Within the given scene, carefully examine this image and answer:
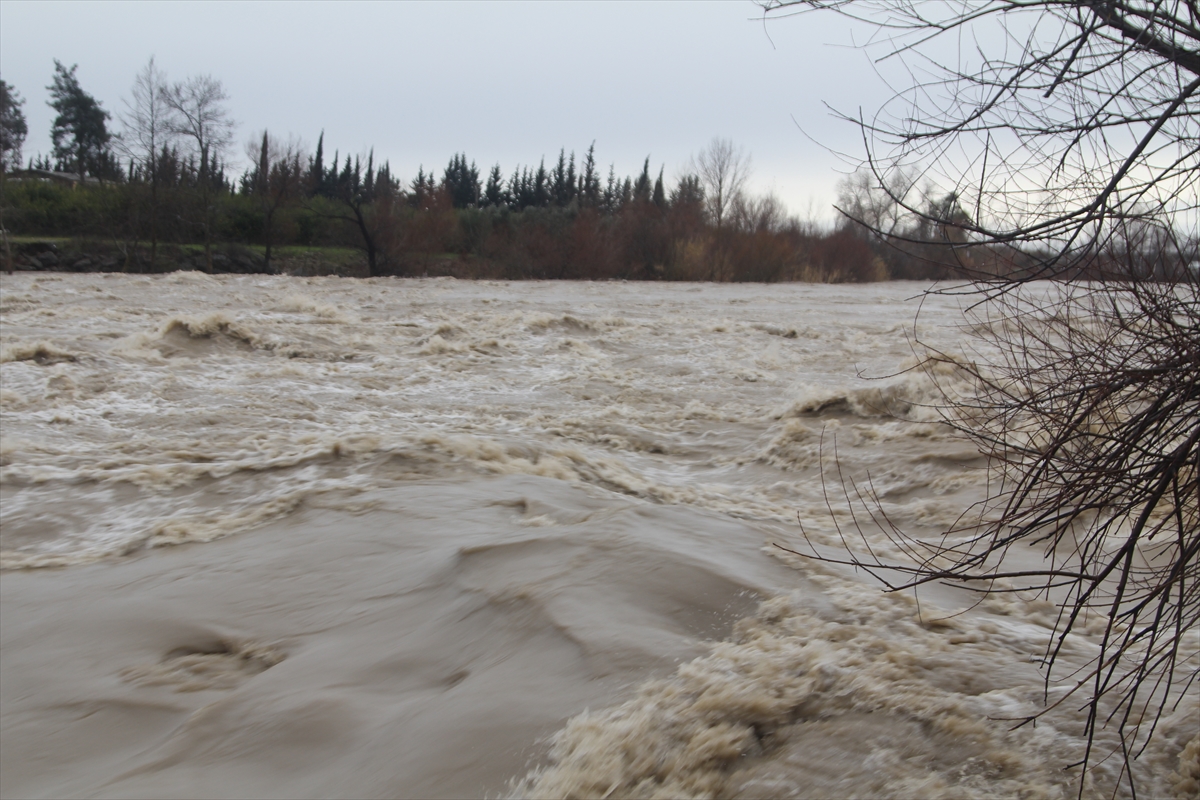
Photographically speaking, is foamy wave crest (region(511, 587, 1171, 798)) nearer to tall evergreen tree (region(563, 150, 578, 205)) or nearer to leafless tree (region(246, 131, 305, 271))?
leafless tree (region(246, 131, 305, 271))

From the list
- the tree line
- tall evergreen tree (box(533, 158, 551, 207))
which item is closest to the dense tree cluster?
the tree line

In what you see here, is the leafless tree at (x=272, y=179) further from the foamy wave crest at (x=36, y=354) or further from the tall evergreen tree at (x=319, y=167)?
the foamy wave crest at (x=36, y=354)

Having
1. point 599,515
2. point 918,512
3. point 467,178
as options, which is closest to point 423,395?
point 599,515

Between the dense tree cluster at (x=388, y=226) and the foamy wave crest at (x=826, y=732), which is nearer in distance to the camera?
the foamy wave crest at (x=826, y=732)

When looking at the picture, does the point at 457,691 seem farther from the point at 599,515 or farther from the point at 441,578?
the point at 599,515

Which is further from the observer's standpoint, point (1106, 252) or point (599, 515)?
point (599, 515)

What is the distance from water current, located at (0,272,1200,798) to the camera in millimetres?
2680

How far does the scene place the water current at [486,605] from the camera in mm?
2680

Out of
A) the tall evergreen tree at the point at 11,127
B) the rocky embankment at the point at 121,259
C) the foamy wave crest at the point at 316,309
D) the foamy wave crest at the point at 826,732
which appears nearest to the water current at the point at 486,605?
the foamy wave crest at the point at 826,732

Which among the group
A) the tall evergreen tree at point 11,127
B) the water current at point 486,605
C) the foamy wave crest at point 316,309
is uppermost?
the tall evergreen tree at point 11,127

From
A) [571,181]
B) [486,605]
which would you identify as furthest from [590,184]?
[486,605]

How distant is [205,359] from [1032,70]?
30.6ft

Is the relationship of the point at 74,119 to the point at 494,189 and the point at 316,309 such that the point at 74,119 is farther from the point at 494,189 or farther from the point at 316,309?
the point at 316,309

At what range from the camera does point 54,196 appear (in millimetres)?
32812
